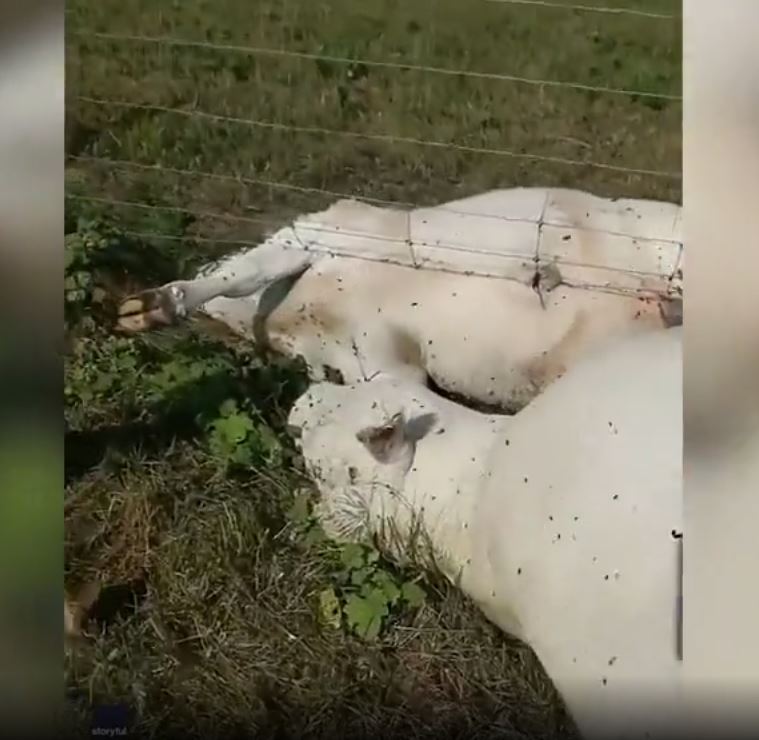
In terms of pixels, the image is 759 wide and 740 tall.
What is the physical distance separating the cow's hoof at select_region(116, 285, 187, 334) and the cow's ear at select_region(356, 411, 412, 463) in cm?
36

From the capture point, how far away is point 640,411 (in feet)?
6.40

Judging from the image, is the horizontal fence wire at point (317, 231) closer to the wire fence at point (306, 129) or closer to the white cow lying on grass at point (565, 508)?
the wire fence at point (306, 129)

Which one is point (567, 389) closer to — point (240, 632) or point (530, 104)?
point (530, 104)

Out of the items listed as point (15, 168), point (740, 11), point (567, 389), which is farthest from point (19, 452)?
point (740, 11)

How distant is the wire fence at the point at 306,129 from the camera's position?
1.98m

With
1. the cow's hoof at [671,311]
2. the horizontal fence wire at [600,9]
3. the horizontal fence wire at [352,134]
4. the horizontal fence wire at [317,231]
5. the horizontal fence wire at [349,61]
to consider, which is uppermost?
the horizontal fence wire at [600,9]

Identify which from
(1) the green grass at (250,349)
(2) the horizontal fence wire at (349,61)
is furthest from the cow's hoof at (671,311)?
(2) the horizontal fence wire at (349,61)

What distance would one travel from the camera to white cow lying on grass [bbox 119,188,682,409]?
1.97m

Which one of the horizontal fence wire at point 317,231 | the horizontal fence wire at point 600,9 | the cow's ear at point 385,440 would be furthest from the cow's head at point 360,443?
the horizontal fence wire at point 600,9

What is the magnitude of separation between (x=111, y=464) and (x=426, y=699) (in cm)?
63

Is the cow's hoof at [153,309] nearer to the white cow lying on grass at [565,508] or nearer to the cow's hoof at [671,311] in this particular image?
the white cow lying on grass at [565,508]

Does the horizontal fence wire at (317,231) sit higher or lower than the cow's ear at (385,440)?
higher

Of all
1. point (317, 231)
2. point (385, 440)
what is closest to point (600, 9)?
point (317, 231)

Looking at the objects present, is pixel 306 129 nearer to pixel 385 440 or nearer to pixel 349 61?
pixel 349 61
